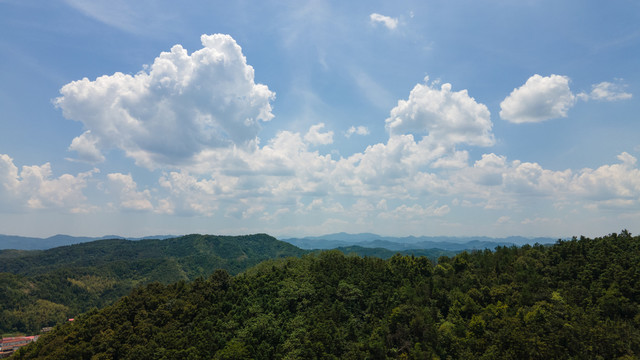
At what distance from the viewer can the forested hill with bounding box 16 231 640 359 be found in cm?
6806

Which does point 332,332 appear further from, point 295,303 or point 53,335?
point 53,335

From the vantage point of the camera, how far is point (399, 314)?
83750 millimetres

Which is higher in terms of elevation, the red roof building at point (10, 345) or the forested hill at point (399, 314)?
the forested hill at point (399, 314)

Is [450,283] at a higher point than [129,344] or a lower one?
higher

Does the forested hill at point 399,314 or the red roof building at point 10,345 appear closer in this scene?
the forested hill at point 399,314

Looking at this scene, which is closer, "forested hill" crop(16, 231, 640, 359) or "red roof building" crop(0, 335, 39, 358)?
"forested hill" crop(16, 231, 640, 359)

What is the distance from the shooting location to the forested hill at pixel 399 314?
2680 inches

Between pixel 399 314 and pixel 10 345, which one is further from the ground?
pixel 399 314

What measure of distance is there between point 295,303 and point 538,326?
63.4m

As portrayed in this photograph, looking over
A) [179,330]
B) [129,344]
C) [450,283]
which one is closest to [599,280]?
[450,283]

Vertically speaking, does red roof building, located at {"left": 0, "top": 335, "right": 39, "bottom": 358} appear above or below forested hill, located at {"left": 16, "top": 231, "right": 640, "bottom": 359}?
below

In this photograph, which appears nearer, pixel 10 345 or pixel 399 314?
pixel 399 314

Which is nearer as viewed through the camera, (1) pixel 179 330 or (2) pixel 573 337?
(2) pixel 573 337

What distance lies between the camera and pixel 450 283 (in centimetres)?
9881
